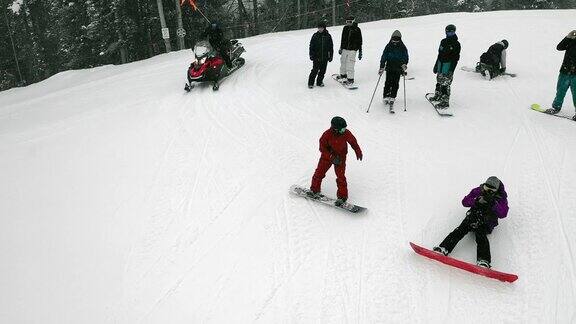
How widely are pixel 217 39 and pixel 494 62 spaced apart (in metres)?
7.56

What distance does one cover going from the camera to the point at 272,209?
6164mm

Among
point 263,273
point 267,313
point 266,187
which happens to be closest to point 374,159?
point 266,187

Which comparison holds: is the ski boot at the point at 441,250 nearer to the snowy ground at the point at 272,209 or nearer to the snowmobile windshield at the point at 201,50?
the snowy ground at the point at 272,209

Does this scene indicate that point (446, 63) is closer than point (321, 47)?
Yes

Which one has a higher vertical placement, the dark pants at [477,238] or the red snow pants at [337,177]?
the red snow pants at [337,177]

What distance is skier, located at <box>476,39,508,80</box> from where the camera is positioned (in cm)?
1066

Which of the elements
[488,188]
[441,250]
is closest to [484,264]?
[441,250]

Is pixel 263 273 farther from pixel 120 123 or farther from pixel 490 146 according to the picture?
pixel 120 123

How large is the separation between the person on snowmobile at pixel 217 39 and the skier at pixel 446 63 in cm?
595

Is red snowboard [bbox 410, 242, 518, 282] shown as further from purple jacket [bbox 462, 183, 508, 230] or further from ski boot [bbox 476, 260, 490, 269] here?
purple jacket [bbox 462, 183, 508, 230]

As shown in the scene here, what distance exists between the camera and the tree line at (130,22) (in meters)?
23.7

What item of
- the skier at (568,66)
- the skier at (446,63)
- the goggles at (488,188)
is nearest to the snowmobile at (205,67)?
the skier at (446,63)

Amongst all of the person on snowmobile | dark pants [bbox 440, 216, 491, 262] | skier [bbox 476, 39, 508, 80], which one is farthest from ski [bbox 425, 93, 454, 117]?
Answer: the person on snowmobile

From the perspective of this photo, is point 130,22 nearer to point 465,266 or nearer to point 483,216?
point 483,216
